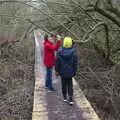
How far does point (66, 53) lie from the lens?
328 inches

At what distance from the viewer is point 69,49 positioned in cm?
838

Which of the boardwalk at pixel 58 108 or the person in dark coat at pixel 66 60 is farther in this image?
the person in dark coat at pixel 66 60

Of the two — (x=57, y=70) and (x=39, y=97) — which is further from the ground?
(x=57, y=70)

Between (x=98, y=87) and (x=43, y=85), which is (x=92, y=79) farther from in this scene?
(x=43, y=85)

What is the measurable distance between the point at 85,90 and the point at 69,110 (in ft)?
9.85

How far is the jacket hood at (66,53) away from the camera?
27.3 feet

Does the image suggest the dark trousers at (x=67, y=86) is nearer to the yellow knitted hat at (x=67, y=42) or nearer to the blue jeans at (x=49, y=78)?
the yellow knitted hat at (x=67, y=42)

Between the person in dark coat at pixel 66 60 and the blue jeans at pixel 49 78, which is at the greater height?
the person in dark coat at pixel 66 60

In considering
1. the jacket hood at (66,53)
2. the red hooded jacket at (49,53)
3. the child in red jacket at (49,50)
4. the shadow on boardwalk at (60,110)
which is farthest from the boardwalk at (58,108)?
the jacket hood at (66,53)

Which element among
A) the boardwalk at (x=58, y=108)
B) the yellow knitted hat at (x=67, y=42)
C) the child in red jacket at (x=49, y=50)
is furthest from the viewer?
the child in red jacket at (x=49, y=50)

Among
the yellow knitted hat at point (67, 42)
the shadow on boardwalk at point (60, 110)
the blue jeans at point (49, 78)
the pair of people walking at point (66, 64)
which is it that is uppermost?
the yellow knitted hat at point (67, 42)

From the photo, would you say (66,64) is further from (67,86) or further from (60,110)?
(60,110)

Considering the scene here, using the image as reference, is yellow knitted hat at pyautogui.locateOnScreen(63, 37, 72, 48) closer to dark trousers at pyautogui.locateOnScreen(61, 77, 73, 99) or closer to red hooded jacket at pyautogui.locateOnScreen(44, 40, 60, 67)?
dark trousers at pyautogui.locateOnScreen(61, 77, 73, 99)

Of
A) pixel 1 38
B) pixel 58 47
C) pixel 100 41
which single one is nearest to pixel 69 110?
pixel 58 47
